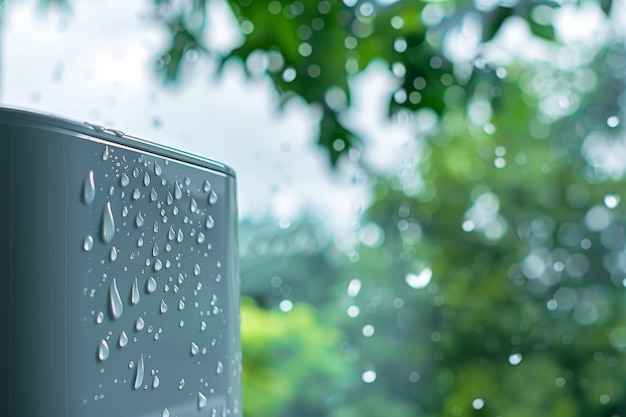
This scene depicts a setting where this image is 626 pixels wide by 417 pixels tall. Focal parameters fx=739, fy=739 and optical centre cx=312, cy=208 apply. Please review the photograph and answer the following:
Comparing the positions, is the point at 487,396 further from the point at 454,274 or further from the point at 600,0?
the point at 600,0

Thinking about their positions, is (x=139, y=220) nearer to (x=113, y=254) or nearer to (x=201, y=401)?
(x=113, y=254)

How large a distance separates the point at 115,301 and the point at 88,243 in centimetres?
6

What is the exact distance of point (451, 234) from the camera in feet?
4.85

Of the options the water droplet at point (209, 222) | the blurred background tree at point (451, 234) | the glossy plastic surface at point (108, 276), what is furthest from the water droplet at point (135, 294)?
the blurred background tree at point (451, 234)

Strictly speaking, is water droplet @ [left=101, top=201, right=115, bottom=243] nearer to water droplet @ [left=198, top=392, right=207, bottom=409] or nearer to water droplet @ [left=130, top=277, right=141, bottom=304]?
water droplet @ [left=130, top=277, right=141, bottom=304]

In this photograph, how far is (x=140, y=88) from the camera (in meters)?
1.52

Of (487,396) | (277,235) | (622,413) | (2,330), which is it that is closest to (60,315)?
(2,330)

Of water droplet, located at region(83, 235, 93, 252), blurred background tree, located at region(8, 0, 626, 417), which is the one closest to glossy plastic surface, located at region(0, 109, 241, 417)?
water droplet, located at region(83, 235, 93, 252)

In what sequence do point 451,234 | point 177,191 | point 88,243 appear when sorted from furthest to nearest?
point 451,234
point 177,191
point 88,243

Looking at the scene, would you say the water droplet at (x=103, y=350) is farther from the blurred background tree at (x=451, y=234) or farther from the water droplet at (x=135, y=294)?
the blurred background tree at (x=451, y=234)

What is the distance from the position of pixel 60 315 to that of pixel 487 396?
3.57 ft

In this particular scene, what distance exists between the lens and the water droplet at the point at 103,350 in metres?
0.57

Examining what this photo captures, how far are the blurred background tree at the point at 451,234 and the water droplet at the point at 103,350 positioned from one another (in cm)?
91

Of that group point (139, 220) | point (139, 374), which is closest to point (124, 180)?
point (139, 220)
